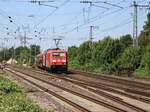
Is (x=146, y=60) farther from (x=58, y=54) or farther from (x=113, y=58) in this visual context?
(x=113, y=58)

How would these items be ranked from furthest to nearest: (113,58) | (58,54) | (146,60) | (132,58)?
(113,58) → (58,54) → (132,58) → (146,60)

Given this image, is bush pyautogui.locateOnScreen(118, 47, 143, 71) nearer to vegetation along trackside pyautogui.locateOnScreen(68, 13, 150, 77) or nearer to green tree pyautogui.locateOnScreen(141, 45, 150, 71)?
vegetation along trackside pyautogui.locateOnScreen(68, 13, 150, 77)

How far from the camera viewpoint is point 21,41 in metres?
129

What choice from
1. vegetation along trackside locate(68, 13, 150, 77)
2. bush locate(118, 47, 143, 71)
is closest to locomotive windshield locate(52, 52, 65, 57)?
Answer: vegetation along trackside locate(68, 13, 150, 77)

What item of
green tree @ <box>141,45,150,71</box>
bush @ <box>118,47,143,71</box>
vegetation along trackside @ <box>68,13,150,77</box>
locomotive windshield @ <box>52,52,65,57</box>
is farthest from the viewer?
locomotive windshield @ <box>52,52,65,57</box>

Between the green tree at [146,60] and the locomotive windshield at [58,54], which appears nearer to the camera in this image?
the green tree at [146,60]

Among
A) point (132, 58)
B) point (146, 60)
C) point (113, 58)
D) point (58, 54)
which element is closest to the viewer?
A: point (146, 60)

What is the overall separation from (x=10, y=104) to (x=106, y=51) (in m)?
49.4

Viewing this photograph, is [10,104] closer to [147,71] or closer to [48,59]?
[147,71]

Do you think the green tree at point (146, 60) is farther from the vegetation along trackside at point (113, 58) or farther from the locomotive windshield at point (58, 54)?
the locomotive windshield at point (58, 54)

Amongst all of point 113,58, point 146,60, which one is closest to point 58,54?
point 113,58

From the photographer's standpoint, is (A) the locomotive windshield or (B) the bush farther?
(A) the locomotive windshield

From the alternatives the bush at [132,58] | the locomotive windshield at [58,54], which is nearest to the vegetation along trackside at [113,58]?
the bush at [132,58]

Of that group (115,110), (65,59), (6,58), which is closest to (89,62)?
(65,59)
